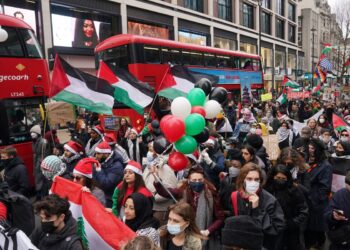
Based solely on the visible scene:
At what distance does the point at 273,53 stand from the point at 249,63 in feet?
95.4

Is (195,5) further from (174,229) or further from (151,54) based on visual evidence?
(174,229)

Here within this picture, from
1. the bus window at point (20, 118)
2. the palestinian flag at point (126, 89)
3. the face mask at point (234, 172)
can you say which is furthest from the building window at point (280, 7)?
the face mask at point (234, 172)

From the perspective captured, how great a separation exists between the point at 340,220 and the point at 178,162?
1873 millimetres

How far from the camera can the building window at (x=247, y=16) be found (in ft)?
134

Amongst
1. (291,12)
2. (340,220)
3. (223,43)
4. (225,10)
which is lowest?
(340,220)

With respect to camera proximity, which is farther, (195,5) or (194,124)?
(195,5)

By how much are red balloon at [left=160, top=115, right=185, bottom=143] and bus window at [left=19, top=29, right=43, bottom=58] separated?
5.43 meters

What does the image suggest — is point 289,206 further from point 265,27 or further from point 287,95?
point 265,27

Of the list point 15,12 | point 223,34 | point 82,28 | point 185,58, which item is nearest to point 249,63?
point 185,58

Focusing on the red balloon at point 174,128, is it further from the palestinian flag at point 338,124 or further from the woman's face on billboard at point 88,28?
the woman's face on billboard at point 88,28

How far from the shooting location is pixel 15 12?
18.1m

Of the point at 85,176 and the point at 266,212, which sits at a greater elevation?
the point at 85,176

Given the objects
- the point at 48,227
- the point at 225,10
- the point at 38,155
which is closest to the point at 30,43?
the point at 38,155

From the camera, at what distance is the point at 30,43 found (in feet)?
28.9
